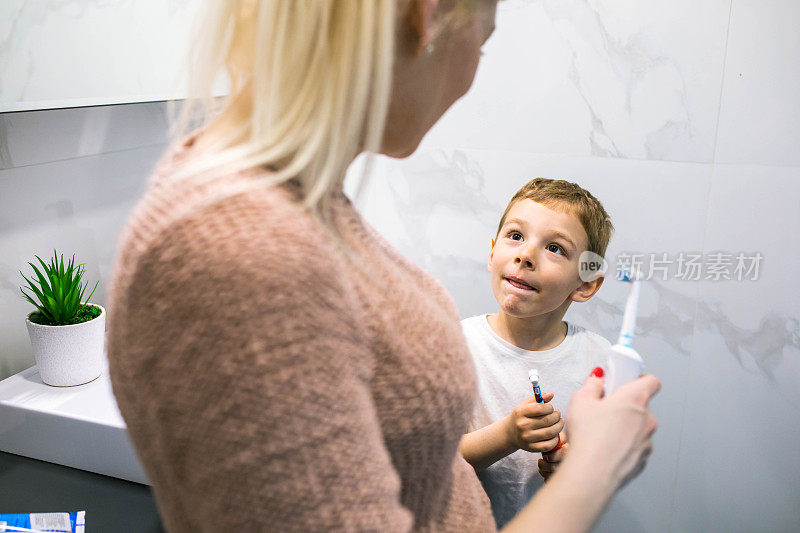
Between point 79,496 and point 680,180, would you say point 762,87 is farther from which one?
point 79,496

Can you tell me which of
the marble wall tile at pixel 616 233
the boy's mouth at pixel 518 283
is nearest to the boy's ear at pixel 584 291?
the boy's mouth at pixel 518 283

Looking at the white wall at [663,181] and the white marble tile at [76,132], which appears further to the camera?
the white wall at [663,181]

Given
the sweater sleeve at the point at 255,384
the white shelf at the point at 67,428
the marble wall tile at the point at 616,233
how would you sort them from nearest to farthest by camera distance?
the sweater sleeve at the point at 255,384 → the white shelf at the point at 67,428 → the marble wall tile at the point at 616,233

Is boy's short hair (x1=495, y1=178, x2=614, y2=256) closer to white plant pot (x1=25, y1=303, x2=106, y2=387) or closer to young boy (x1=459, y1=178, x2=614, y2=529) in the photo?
young boy (x1=459, y1=178, x2=614, y2=529)

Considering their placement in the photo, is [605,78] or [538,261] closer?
[538,261]

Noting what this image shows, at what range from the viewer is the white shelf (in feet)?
3.23

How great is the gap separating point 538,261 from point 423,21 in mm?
742

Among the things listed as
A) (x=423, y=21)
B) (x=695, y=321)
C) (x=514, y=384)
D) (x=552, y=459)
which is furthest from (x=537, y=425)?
(x=695, y=321)

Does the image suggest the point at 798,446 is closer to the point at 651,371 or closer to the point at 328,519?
the point at 651,371

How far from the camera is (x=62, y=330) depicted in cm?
107

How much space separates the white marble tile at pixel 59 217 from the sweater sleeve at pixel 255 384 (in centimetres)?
88

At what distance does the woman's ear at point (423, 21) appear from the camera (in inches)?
17.3

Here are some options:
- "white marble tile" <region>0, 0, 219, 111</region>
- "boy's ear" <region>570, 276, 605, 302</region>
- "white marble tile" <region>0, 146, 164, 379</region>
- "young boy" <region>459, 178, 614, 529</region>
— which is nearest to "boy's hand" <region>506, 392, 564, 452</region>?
"young boy" <region>459, 178, 614, 529</region>

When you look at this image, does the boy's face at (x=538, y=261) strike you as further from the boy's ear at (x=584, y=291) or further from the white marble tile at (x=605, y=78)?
the white marble tile at (x=605, y=78)
